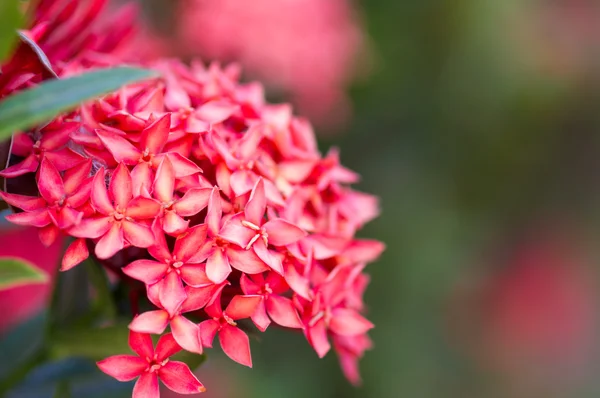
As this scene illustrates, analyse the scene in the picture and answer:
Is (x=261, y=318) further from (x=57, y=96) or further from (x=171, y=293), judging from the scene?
(x=57, y=96)

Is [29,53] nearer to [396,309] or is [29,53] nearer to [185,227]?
[185,227]

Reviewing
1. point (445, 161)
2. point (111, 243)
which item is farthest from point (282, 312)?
point (445, 161)

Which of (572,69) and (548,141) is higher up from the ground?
(572,69)

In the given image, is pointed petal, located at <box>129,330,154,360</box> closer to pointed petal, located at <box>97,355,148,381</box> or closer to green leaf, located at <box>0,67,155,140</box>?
pointed petal, located at <box>97,355,148,381</box>

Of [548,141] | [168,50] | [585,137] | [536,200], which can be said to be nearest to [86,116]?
[168,50]

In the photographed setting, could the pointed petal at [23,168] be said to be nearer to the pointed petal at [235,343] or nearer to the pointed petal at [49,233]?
the pointed petal at [49,233]

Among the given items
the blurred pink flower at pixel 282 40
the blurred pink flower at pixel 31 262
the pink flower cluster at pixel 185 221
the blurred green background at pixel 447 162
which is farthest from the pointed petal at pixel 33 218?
the blurred green background at pixel 447 162

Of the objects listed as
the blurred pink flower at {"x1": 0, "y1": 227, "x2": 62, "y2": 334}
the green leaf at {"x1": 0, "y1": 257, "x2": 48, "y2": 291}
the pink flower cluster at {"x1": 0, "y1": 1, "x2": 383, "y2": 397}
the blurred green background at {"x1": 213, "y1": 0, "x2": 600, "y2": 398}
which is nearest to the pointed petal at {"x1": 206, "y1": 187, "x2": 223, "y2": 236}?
the pink flower cluster at {"x1": 0, "y1": 1, "x2": 383, "y2": 397}
